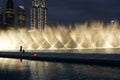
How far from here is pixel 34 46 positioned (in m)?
82.1

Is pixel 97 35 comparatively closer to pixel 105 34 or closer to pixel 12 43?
pixel 105 34

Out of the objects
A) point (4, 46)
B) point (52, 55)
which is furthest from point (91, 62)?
point (4, 46)

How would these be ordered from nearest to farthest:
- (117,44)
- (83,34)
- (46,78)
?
(46,78) → (83,34) → (117,44)

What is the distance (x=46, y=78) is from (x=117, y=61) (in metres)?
10.4

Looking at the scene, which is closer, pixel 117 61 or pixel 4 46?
pixel 117 61

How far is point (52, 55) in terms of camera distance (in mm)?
37406

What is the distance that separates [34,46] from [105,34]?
84.5 feet

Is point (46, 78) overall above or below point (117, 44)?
above

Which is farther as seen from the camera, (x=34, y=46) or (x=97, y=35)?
(x=97, y=35)

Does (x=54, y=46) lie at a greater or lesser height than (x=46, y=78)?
lesser

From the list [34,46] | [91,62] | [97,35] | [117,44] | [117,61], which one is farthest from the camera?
[117,44]

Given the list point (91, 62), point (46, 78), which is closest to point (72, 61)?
point (91, 62)

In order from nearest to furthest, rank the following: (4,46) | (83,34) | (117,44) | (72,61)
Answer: (72,61), (4,46), (83,34), (117,44)

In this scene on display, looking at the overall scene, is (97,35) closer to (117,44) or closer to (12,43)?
(117,44)
